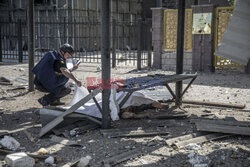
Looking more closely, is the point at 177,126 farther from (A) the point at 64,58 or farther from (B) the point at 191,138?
(A) the point at 64,58

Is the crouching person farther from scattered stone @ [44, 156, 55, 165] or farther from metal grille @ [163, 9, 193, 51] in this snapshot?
metal grille @ [163, 9, 193, 51]

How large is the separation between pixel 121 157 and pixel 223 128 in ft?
5.84

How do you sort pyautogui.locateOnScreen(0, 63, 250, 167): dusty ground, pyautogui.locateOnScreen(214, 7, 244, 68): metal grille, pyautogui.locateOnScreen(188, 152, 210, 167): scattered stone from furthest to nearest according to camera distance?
pyautogui.locateOnScreen(214, 7, 244, 68): metal grille < pyautogui.locateOnScreen(0, 63, 250, 167): dusty ground < pyautogui.locateOnScreen(188, 152, 210, 167): scattered stone

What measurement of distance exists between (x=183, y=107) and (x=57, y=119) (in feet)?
9.42

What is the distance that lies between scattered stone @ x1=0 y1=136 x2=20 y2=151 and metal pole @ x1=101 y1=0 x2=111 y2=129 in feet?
4.66

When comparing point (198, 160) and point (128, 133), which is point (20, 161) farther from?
point (198, 160)

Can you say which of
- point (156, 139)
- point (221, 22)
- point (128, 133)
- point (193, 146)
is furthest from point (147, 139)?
point (221, 22)

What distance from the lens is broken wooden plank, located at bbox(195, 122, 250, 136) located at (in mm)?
4832

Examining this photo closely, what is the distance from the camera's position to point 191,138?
190 inches

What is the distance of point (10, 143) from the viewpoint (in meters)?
4.56

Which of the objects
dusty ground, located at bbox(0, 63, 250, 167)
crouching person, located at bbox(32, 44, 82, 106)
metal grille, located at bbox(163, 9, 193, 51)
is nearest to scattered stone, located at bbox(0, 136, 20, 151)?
dusty ground, located at bbox(0, 63, 250, 167)

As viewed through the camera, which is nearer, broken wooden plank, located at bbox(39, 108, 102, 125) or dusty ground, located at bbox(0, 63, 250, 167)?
dusty ground, located at bbox(0, 63, 250, 167)

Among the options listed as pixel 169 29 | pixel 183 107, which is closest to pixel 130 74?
pixel 169 29

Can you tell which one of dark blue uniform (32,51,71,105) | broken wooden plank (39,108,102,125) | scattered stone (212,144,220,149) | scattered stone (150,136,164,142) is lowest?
scattered stone (150,136,164,142)
